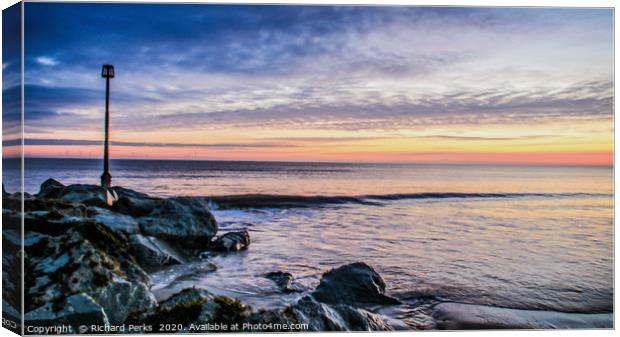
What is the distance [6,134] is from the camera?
198 inches

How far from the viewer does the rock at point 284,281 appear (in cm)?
580

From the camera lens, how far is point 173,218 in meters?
7.28

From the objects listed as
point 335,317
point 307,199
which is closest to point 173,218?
point 335,317

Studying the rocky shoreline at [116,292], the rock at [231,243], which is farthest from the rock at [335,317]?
the rock at [231,243]

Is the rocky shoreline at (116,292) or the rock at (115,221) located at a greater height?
the rock at (115,221)

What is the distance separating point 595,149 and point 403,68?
2589mm

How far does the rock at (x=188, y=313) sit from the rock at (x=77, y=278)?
136mm

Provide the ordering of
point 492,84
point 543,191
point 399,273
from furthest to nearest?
1. point 543,191
2. point 399,273
3. point 492,84

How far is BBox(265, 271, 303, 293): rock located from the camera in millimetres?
5801

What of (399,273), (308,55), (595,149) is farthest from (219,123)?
(595,149)

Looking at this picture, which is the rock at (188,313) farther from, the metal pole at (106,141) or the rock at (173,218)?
the metal pole at (106,141)

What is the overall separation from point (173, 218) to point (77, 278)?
7.99 feet

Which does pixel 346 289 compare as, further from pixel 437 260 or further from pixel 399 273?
pixel 437 260

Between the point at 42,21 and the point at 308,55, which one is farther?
the point at 308,55
